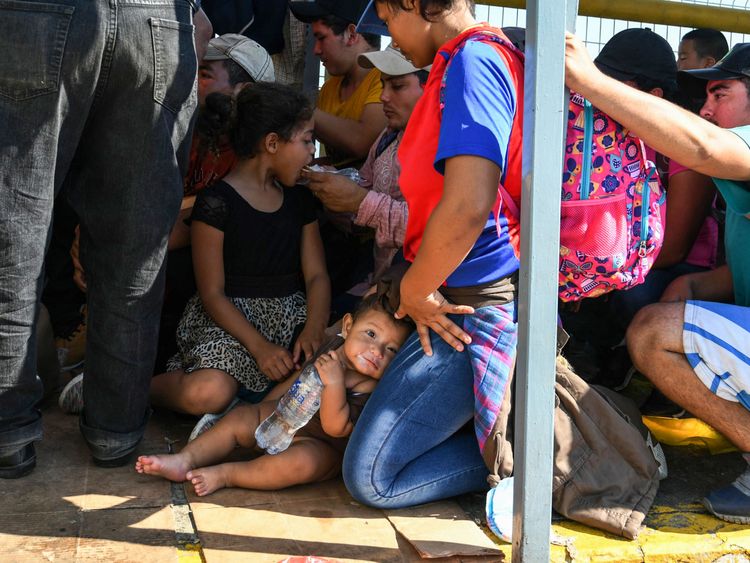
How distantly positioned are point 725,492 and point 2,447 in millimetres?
2227

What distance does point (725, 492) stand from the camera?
2.81 meters

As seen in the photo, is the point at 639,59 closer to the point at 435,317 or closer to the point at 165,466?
the point at 435,317

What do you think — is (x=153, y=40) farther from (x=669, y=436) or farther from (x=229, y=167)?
(x=669, y=436)

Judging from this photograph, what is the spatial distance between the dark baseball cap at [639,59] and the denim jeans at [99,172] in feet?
6.19

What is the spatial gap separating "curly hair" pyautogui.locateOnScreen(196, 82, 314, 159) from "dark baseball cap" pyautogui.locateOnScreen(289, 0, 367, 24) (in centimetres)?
79

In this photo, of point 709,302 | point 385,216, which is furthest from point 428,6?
point 709,302

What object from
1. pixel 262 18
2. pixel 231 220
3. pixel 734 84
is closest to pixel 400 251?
pixel 231 220

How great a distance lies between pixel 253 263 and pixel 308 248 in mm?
247

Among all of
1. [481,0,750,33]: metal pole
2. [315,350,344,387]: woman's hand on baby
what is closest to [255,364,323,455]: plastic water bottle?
[315,350,344,387]: woman's hand on baby

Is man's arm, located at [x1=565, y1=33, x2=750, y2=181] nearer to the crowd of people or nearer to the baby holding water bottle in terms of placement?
the crowd of people

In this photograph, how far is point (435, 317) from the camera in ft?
→ 8.82

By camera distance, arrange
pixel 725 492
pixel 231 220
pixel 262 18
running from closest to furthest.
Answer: pixel 725 492 < pixel 231 220 < pixel 262 18

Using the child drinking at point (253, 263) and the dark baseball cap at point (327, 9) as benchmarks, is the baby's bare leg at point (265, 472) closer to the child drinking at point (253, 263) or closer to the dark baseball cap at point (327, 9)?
the child drinking at point (253, 263)

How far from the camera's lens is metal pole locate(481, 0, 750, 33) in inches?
172
